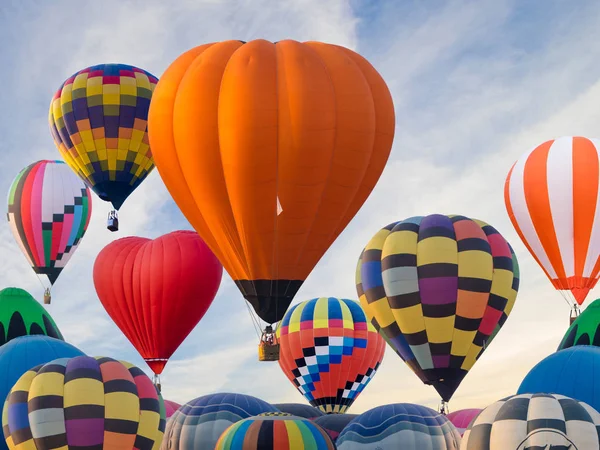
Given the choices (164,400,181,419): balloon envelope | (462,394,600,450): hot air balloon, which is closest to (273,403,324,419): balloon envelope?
(164,400,181,419): balloon envelope

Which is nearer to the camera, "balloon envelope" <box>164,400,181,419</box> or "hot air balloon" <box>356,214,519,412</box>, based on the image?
"hot air balloon" <box>356,214,519,412</box>

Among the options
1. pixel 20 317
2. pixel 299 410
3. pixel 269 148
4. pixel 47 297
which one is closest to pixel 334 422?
pixel 299 410

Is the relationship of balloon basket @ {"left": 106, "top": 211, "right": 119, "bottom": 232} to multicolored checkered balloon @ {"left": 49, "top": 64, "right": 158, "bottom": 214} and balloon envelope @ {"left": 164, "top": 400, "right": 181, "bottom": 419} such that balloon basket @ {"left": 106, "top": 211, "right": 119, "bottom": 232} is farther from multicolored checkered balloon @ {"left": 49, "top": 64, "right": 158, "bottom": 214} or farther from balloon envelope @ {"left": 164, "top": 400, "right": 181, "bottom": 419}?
balloon envelope @ {"left": 164, "top": 400, "right": 181, "bottom": 419}

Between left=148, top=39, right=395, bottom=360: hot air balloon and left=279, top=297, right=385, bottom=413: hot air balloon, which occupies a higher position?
left=148, top=39, right=395, bottom=360: hot air balloon

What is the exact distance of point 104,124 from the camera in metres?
22.4

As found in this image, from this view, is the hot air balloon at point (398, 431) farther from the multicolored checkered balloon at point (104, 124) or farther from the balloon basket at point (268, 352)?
the multicolored checkered balloon at point (104, 124)

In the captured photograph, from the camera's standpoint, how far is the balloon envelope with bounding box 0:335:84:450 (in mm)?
16859

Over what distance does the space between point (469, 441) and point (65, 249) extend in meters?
14.0

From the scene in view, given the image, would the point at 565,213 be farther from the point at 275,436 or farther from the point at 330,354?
the point at 275,436

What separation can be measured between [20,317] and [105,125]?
199 inches

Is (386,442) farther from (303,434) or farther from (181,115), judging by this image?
Answer: (181,115)

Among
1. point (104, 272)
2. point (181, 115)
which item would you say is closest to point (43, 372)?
point (181, 115)

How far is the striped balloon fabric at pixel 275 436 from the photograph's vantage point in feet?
50.0

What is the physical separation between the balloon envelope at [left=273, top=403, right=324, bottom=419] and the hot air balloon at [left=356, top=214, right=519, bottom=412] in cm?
188
